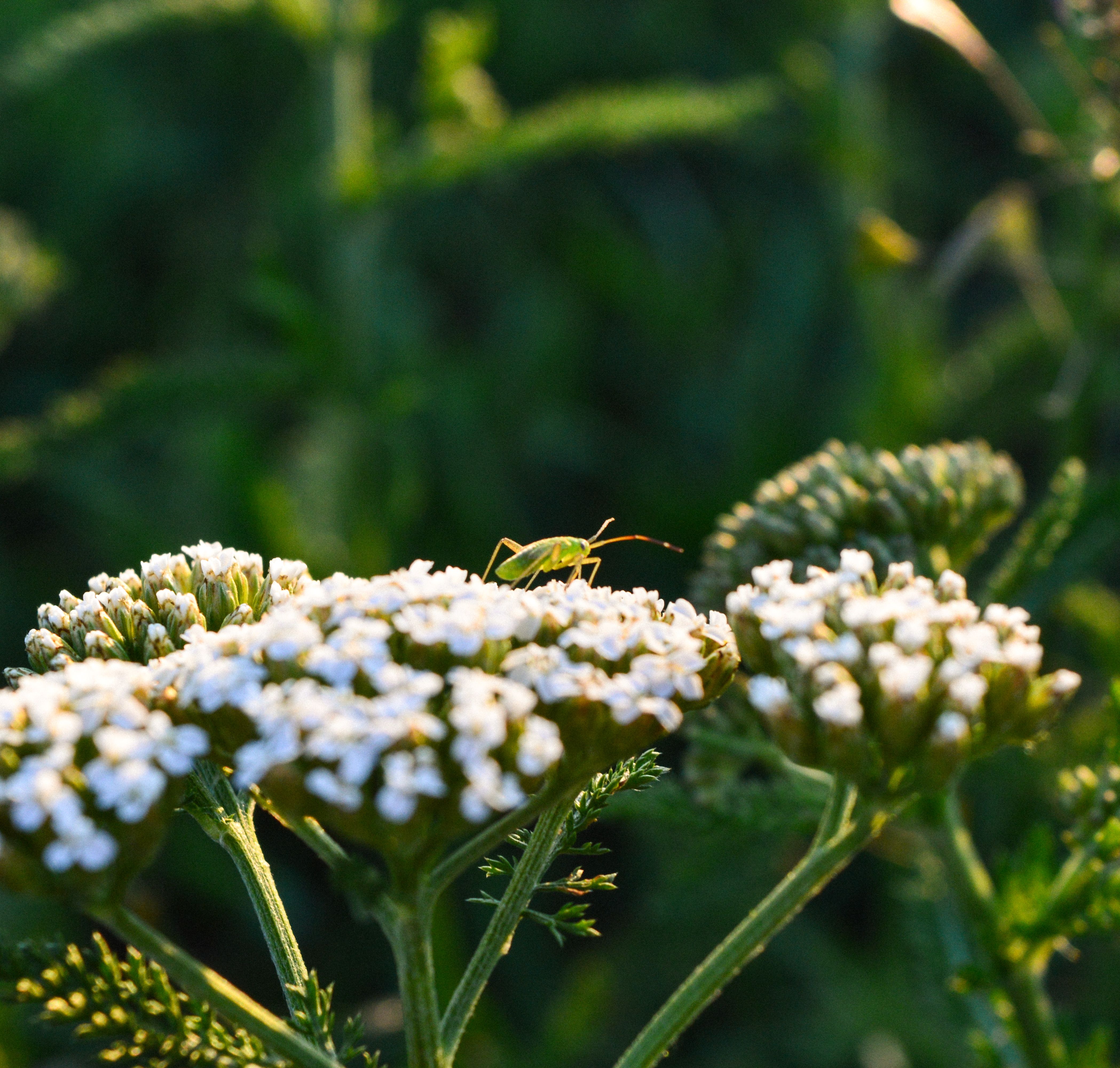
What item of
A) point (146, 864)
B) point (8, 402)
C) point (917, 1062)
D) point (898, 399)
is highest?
point (898, 399)

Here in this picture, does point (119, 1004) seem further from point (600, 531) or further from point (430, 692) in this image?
point (600, 531)

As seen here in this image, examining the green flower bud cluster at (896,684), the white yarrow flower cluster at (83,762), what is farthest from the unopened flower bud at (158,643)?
the green flower bud cluster at (896,684)

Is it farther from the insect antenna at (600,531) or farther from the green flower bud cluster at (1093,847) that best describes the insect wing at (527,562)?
the green flower bud cluster at (1093,847)

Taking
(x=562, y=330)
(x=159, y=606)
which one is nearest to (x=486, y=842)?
(x=159, y=606)

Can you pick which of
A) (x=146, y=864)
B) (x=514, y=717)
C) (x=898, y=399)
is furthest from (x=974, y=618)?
(x=898, y=399)

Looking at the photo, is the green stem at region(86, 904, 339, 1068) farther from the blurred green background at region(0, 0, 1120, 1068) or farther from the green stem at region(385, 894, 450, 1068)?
the blurred green background at region(0, 0, 1120, 1068)

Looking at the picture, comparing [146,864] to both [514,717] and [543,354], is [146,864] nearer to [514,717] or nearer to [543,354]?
[514,717]
